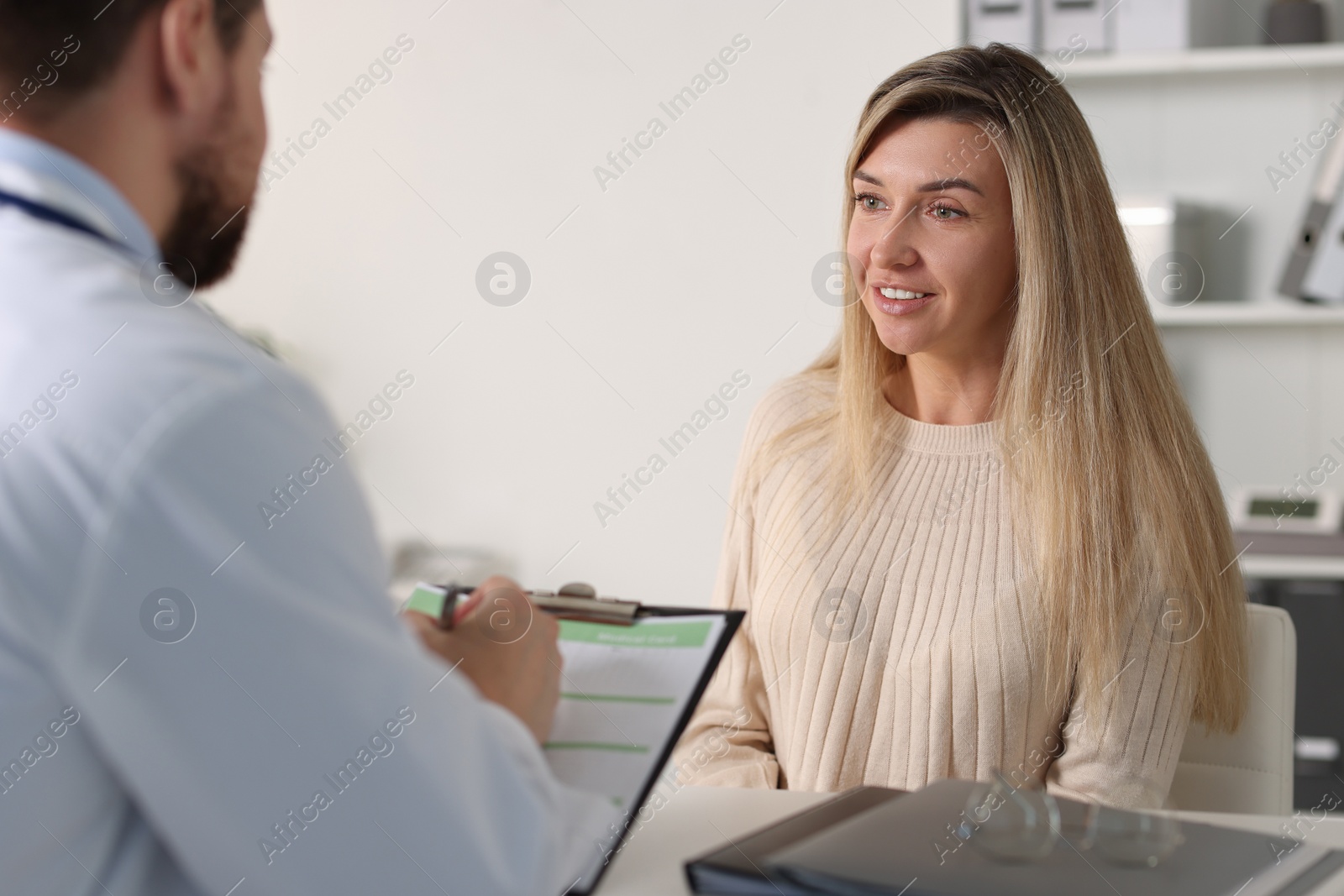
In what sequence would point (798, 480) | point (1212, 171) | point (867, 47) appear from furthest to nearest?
point (867, 47) < point (1212, 171) < point (798, 480)

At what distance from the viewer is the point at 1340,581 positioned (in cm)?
243

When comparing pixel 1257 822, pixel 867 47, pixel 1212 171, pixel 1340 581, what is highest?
pixel 867 47

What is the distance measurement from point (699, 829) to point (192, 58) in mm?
659

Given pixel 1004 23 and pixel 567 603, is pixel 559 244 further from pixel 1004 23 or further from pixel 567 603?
pixel 567 603

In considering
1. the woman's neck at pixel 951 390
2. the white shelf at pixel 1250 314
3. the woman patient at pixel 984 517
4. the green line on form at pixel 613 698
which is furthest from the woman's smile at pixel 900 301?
the white shelf at pixel 1250 314

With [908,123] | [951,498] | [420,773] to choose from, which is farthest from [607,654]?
[908,123]

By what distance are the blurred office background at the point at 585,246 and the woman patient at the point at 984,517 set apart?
4.48 feet

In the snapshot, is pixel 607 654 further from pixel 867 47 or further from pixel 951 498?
pixel 867 47

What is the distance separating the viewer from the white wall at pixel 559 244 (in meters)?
2.99

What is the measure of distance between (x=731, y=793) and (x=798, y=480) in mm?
680

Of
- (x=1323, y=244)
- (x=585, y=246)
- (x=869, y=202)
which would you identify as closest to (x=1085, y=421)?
(x=869, y=202)

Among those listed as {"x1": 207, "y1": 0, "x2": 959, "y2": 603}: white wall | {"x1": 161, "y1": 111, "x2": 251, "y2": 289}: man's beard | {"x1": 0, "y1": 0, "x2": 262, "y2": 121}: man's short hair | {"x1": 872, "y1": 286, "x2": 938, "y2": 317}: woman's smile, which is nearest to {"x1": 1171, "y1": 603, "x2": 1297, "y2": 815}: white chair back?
{"x1": 872, "y1": 286, "x2": 938, "y2": 317}: woman's smile

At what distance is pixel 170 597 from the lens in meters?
0.52

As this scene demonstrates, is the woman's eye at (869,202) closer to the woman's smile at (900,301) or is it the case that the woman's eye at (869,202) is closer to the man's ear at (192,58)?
the woman's smile at (900,301)
